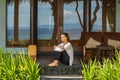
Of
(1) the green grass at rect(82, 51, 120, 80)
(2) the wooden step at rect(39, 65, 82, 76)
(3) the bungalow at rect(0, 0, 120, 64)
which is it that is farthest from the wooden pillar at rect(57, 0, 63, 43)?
(1) the green grass at rect(82, 51, 120, 80)

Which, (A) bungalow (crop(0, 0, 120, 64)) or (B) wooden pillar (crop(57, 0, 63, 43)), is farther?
(B) wooden pillar (crop(57, 0, 63, 43))

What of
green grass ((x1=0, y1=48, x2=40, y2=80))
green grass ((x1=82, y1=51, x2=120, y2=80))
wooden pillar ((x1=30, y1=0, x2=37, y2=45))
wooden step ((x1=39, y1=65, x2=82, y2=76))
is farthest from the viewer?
wooden pillar ((x1=30, y1=0, x2=37, y2=45))

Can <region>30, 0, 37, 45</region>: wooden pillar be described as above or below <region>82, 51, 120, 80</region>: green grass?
above

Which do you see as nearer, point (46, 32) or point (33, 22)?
point (33, 22)

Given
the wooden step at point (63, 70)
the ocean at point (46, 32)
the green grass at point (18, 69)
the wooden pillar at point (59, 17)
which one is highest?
the wooden pillar at point (59, 17)

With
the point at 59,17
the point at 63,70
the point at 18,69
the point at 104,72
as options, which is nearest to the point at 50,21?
the point at 59,17

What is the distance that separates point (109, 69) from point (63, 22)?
7340mm

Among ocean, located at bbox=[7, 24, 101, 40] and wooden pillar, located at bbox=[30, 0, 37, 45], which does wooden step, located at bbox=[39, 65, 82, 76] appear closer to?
wooden pillar, located at bbox=[30, 0, 37, 45]

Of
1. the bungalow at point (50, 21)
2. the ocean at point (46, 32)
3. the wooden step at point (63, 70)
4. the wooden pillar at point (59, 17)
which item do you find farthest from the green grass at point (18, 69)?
the wooden pillar at point (59, 17)

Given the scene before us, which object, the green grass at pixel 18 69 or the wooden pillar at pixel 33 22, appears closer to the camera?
the green grass at pixel 18 69

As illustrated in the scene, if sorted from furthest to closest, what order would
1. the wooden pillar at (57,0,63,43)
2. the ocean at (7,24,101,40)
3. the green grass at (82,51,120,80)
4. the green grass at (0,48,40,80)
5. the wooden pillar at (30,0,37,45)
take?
the wooden pillar at (57,0,63,43) → the ocean at (7,24,101,40) → the wooden pillar at (30,0,37,45) → the green grass at (0,48,40,80) → the green grass at (82,51,120,80)

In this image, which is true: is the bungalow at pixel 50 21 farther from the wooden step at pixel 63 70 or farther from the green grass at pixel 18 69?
the green grass at pixel 18 69

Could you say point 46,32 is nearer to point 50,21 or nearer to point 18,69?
point 50,21

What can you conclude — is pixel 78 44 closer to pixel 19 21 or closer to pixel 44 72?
pixel 19 21
